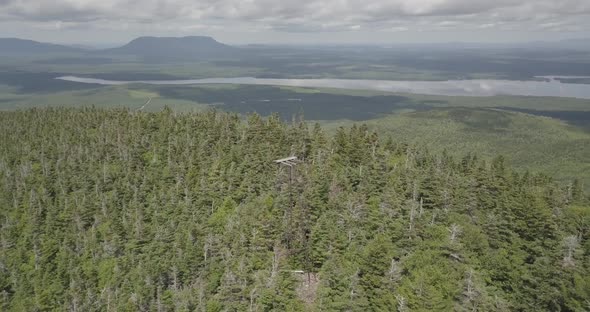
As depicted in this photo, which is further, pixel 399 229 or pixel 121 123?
pixel 121 123

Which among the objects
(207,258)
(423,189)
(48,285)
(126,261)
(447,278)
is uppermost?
(423,189)

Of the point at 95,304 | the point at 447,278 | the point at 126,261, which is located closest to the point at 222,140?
the point at 126,261

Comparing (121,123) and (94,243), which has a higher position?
(121,123)

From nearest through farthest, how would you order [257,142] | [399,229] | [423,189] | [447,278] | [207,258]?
[447,278], [399,229], [423,189], [207,258], [257,142]

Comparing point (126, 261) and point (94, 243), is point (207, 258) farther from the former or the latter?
A: point (94, 243)

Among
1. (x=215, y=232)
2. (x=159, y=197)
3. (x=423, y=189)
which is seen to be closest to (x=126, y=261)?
(x=159, y=197)

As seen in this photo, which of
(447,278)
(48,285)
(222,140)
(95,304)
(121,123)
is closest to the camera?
(447,278)
